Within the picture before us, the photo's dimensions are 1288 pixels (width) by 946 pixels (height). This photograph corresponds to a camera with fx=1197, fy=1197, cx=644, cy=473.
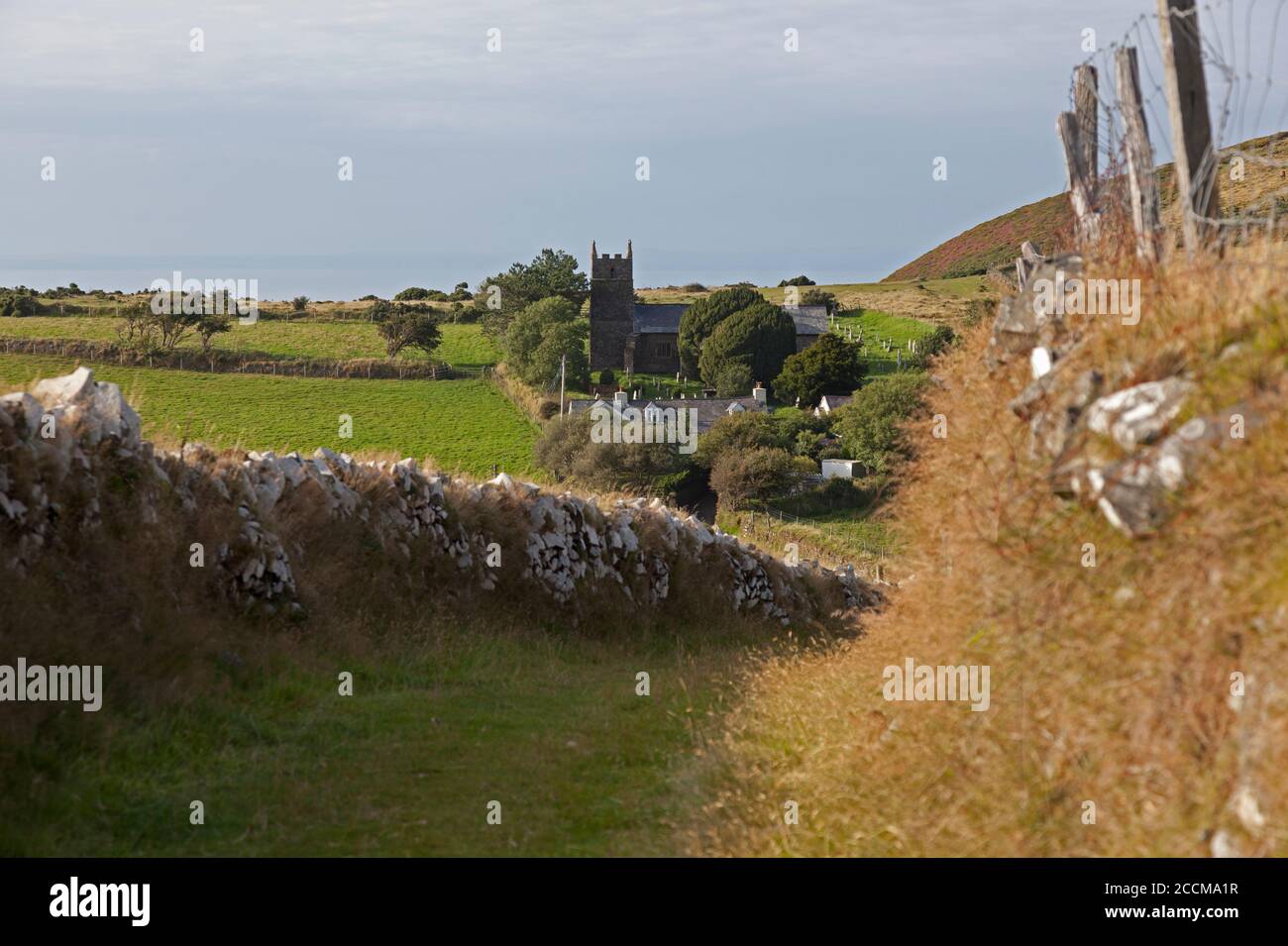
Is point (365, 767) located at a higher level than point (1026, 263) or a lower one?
lower

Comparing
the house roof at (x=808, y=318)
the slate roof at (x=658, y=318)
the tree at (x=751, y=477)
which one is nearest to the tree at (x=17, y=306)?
the tree at (x=751, y=477)

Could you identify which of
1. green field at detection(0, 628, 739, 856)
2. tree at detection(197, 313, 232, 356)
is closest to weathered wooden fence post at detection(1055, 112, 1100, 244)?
green field at detection(0, 628, 739, 856)

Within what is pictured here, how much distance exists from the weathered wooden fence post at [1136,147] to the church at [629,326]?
9445 centimetres

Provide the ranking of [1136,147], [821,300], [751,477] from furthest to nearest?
[821,300] → [751,477] → [1136,147]

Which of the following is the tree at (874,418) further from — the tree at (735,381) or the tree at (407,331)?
the tree at (407,331)

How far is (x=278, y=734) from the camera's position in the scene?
9562 millimetres

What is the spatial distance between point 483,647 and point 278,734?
4.11m

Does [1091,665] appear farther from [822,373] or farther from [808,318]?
[808,318]

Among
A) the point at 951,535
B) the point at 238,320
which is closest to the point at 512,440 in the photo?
the point at 238,320

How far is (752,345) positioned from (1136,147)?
8709cm

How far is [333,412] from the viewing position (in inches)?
2302

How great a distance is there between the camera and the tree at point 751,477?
58.4m

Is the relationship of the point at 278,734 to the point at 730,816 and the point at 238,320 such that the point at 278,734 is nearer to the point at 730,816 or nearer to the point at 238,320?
the point at 730,816

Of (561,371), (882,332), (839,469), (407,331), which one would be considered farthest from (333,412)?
(882,332)
